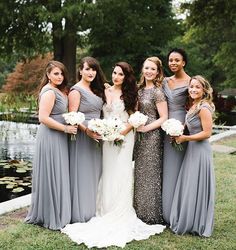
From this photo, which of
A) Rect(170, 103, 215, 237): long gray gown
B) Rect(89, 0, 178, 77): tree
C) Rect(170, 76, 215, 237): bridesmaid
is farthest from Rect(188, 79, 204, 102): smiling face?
Rect(89, 0, 178, 77): tree

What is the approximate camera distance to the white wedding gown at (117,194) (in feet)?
17.3

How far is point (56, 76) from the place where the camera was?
17.1 ft

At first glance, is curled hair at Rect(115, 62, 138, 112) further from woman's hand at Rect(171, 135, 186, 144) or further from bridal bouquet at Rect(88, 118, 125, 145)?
woman's hand at Rect(171, 135, 186, 144)

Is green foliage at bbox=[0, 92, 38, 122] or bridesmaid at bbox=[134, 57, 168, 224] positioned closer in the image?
bridesmaid at bbox=[134, 57, 168, 224]

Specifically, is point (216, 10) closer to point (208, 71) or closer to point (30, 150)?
point (208, 71)

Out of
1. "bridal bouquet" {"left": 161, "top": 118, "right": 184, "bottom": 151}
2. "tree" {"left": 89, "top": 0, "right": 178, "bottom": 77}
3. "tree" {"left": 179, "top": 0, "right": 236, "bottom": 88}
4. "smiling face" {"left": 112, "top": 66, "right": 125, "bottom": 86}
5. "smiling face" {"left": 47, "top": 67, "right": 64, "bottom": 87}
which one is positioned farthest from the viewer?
"tree" {"left": 179, "top": 0, "right": 236, "bottom": 88}

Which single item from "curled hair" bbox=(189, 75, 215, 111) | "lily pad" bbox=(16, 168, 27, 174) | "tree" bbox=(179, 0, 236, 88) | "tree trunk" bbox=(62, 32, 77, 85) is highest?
"tree" bbox=(179, 0, 236, 88)

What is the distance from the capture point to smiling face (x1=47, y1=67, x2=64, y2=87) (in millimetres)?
5211

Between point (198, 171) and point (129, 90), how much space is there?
1.30 metres

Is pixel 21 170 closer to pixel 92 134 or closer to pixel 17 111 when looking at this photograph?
pixel 92 134

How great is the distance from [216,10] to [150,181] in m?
21.8

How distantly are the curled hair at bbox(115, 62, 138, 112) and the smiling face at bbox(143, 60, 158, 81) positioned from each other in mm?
184

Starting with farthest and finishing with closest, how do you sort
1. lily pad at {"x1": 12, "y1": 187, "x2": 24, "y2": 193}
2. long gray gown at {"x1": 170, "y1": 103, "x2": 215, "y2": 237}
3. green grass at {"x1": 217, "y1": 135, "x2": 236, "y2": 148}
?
green grass at {"x1": 217, "y1": 135, "x2": 236, "y2": 148} < lily pad at {"x1": 12, "y1": 187, "x2": 24, "y2": 193} < long gray gown at {"x1": 170, "y1": 103, "x2": 215, "y2": 237}

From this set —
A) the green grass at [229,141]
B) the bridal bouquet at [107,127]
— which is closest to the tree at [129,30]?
the green grass at [229,141]
